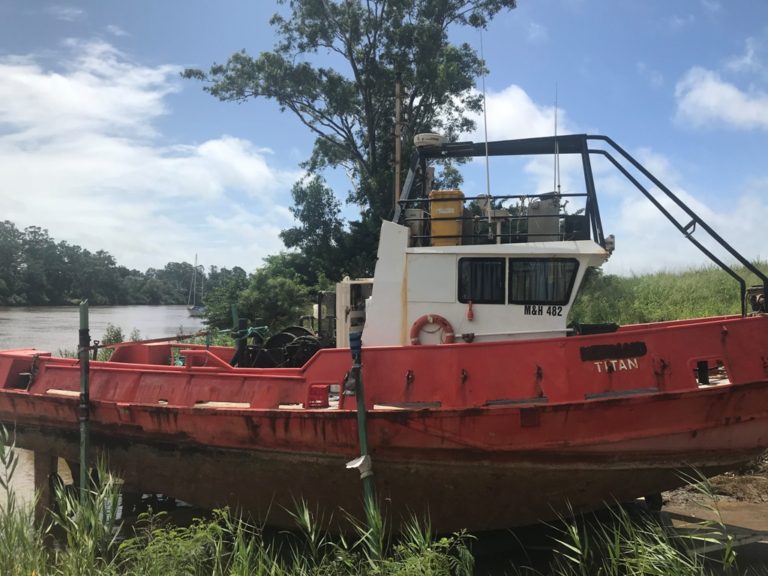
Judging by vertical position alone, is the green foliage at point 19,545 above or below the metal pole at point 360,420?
below

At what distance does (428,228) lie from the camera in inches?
222

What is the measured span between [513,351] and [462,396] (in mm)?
551

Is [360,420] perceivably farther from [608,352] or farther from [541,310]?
[608,352]

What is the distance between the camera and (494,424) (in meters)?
4.67

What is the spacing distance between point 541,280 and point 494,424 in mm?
1331

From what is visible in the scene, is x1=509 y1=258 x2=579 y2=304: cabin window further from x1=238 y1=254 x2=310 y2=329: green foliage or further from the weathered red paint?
x1=238 y1=254 x2=310 y2=329: green foliage

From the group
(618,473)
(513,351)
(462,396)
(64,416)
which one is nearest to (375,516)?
(462,396)

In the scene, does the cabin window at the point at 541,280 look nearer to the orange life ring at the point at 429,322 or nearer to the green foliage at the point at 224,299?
the orange life ring at the point at 429,322

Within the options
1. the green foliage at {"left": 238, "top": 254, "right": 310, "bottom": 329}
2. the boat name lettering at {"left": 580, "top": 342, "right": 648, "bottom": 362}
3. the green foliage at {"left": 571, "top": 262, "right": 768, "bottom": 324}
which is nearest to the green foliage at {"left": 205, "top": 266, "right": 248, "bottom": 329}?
the green foliage at {"left": 238, "top": 254, "right": 310, "bottom": 329}

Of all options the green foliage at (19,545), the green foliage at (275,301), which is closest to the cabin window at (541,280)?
the green foliage at (19,545)

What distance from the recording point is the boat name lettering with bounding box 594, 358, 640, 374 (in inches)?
181

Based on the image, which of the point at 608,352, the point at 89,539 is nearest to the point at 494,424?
the point at 608,352

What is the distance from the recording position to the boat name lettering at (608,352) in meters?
4.62

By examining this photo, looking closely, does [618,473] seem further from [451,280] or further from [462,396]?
[451,280]
